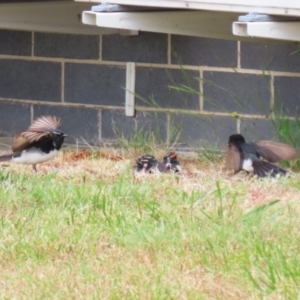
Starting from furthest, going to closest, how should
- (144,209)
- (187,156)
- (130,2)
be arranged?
(187,156)
(130,2)
(144,209)

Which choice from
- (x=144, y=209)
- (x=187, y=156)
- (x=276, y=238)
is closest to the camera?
(x=276, y=238)

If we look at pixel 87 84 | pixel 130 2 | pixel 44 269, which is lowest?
pixel 44 269

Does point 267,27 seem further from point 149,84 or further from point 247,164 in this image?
point 149,84

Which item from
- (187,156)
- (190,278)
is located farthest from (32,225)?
(187,156)

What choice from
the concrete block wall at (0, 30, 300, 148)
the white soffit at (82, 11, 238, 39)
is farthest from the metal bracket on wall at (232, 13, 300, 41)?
the concrete block wall at (0, 30, 300, 148)

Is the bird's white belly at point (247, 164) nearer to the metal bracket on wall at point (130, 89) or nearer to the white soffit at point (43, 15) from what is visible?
the metal bracket on wall at point (130, 89)

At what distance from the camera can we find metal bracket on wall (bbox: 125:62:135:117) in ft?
28.9

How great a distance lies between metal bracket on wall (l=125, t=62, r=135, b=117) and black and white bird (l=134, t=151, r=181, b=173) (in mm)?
1404

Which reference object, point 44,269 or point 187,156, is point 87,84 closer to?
point 187,156

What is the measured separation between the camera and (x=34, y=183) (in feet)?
21.9

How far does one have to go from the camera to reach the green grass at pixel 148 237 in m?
4.80

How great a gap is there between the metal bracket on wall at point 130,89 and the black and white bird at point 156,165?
140cm

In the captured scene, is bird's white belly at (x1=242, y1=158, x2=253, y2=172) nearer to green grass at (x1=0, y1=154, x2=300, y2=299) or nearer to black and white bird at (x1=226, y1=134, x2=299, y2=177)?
black and white bird at (x1=226, y1=134, x2=299, y2=177)

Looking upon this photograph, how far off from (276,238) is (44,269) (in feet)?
3.92
